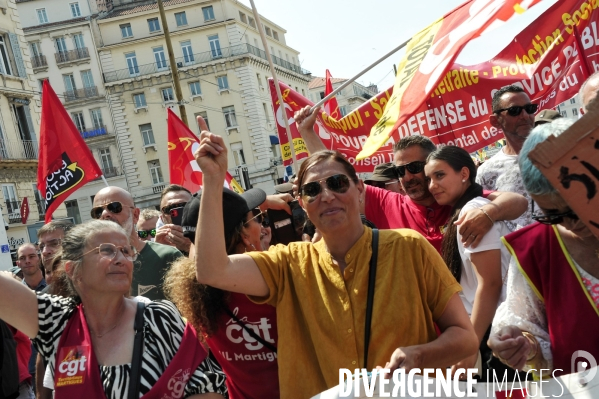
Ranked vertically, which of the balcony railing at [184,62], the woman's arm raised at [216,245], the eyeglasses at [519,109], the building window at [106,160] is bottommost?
the woman's arm raised at [216,245]

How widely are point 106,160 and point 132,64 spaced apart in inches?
303

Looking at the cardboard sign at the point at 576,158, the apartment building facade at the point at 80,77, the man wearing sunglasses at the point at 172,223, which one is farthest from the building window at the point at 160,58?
the cardboard sign at the point at 576,158

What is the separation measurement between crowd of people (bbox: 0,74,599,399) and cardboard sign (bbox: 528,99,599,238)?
0.82 ft

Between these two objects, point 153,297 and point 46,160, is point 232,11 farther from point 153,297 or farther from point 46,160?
point 153,297

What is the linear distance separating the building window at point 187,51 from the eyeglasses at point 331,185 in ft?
183

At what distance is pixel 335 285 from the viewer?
112 inches

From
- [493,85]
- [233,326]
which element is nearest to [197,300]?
[233,326]

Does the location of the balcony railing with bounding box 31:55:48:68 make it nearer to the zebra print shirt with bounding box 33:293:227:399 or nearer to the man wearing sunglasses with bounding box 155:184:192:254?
the man wearing sunglasses with bounding box 155:184:192:254

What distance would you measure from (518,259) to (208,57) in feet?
182

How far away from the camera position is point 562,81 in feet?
19.5

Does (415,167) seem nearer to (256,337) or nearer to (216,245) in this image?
(256,337)

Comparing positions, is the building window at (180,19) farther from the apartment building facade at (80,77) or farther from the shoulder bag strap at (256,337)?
the shoulder bag strap at (256,337)

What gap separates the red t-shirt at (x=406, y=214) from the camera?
14.3ft

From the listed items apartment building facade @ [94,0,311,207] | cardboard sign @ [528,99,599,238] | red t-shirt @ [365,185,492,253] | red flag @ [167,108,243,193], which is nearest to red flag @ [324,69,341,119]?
red flag @ [167,108,243,193]
